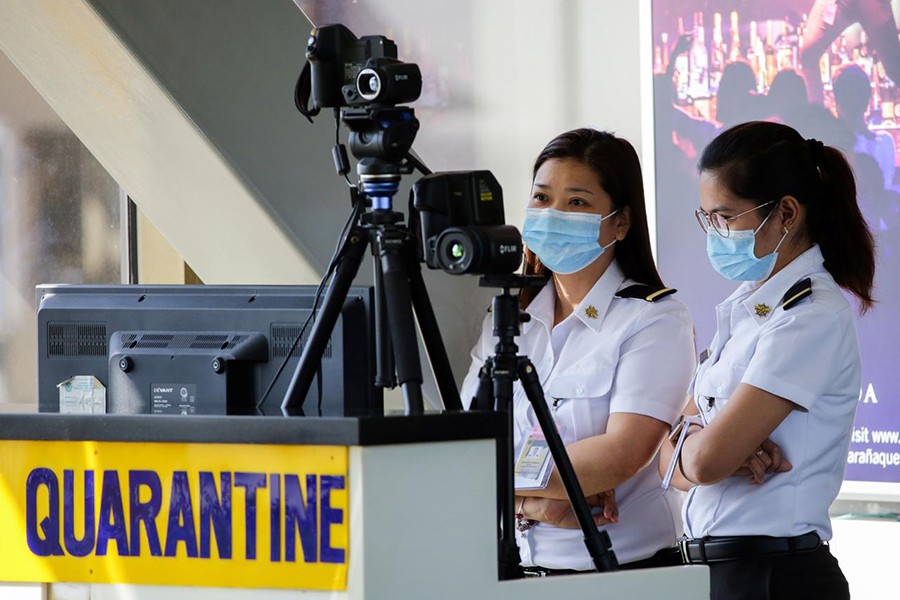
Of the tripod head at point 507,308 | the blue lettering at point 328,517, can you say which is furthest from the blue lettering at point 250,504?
the tripod head at point 507,308

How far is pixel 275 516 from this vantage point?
1.84 m

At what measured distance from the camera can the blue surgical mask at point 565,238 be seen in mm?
2693

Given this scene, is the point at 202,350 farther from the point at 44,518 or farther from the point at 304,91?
the point at 304,91

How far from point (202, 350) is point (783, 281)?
110cm

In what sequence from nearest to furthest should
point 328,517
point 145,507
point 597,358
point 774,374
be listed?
point 328,517, point 145,507, point 774,374, point 597,358

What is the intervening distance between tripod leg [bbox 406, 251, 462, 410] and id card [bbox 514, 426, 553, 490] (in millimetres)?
250

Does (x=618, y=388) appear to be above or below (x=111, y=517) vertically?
above

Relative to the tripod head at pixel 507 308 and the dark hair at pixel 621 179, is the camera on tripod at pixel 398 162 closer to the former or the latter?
the tripod head at pixel 507 308

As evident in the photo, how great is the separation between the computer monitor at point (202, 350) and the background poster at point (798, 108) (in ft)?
6.88

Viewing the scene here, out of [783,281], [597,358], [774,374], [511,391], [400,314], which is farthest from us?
[597,358]

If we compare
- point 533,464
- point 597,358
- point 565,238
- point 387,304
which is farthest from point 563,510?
point 387,304

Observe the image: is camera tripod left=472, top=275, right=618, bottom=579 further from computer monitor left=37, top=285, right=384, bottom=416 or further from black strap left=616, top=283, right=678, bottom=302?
black strap left=616, top=283, right=678, bottom=302

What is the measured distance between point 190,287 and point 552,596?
0.82 m

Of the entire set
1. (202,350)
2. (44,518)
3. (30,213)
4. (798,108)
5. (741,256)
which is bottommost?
(44,518)
